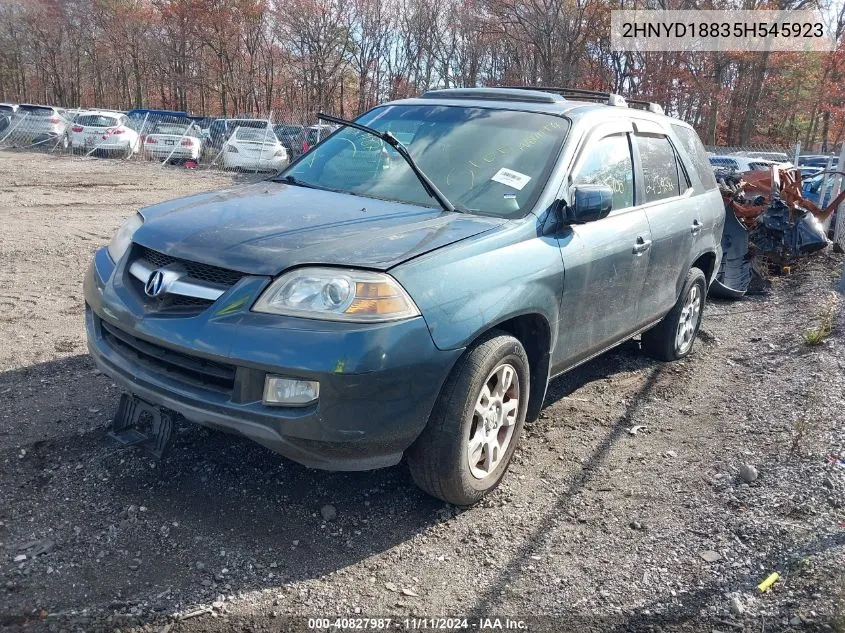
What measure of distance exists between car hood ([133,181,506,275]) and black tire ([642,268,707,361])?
8.43 ft

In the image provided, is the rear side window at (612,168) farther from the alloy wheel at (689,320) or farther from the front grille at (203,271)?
the front grille at (203,271)

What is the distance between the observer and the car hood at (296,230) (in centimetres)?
298

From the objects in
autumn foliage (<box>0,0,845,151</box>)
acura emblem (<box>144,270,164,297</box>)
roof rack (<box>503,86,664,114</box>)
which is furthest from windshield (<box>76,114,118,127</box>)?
acura emblem (<box>144,270,164,297</box>)

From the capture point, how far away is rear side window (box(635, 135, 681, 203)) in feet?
16.0

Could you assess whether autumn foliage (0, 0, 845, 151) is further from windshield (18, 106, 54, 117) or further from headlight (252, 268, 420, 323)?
headlight (252, 268, 420, 323)

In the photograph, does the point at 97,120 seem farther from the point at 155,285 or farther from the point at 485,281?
the point at 485,281

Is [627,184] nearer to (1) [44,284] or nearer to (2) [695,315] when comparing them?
(2) [695,315]

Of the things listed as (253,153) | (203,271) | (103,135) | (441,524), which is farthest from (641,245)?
(103,135)

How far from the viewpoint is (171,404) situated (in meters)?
3.00

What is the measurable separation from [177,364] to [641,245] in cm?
287

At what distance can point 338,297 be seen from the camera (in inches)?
112

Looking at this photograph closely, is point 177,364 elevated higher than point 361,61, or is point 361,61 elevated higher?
point 361,61

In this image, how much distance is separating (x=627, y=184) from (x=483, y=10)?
31.8 m

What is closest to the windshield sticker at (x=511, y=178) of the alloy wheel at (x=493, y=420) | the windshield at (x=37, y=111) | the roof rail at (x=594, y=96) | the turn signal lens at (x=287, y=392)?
the alloy wheel at (x=493, y=420)
